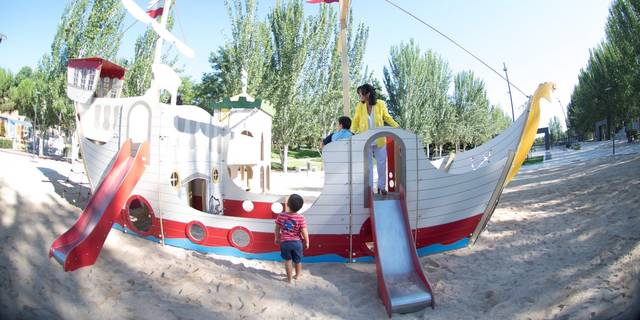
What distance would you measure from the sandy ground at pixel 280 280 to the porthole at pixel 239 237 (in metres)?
0.25

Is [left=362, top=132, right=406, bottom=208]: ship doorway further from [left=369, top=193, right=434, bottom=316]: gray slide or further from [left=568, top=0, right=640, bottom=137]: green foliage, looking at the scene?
[left=568, top=0, right=640, bottom=137]: green foliage

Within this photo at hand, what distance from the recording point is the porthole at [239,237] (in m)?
4.71

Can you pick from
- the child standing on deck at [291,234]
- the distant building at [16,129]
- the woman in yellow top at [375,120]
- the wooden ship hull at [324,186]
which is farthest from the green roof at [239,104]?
the distant building at [16,129]

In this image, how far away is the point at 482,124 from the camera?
42062 mm

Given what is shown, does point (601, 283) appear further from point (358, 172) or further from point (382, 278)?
point (358, 172)

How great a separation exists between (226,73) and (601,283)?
19789 mm

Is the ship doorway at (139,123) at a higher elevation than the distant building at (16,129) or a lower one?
lower

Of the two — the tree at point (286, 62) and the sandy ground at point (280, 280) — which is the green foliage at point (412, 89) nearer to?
the tree at point (286, 62)

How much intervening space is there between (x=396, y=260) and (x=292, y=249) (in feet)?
4.11

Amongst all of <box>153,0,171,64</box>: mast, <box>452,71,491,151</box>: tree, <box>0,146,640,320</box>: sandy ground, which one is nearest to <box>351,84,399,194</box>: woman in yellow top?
<box>0,146,640,320</box>: sandy ground

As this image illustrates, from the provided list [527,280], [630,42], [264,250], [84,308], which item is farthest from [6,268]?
[630,42]

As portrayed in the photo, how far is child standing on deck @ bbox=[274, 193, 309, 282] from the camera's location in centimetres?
396

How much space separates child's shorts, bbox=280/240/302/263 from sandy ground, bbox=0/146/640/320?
33 centimetres

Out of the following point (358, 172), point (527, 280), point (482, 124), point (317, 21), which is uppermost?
point (317, 21)
